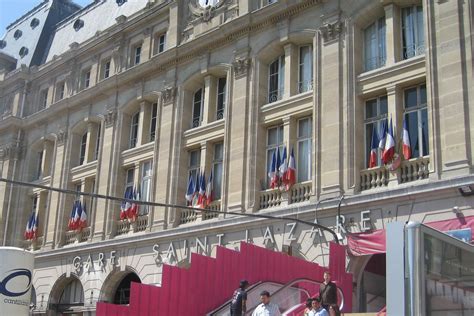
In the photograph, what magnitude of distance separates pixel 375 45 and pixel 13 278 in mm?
14430

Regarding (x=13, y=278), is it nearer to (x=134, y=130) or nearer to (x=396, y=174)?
(x=396, y=174)

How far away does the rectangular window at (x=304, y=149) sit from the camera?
76.9 feet

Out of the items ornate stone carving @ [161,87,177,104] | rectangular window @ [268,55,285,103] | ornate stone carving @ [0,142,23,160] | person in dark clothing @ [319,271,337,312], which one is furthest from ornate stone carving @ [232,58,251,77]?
ornate stone carving @ [0,142,23,160]

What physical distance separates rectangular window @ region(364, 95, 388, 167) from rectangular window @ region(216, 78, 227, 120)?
7582 mm

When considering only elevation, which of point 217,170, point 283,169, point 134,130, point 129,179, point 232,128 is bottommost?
point 283,169

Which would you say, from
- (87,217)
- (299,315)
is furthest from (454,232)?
(87,217)

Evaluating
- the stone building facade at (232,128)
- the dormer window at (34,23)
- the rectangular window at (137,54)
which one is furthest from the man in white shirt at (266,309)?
the dormer window at (34,23)

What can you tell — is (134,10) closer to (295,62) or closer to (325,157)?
(295,62)

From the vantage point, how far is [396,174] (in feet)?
66.3

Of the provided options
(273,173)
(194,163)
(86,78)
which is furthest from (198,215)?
(86,78)

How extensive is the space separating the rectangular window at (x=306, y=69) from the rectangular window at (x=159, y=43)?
911 cm

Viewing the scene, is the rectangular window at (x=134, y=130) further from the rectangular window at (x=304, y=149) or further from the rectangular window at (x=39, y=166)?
the rectangular window at (x=304, y=149)

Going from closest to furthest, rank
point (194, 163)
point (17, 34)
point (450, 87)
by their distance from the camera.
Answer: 1. point (450, 87)
2. point (194, 163)
3. point (17, 34)

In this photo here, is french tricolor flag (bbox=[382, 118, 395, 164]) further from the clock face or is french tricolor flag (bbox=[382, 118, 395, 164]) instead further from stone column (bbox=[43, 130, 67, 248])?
stone column (bbox=[43, 130, 67, 248])
